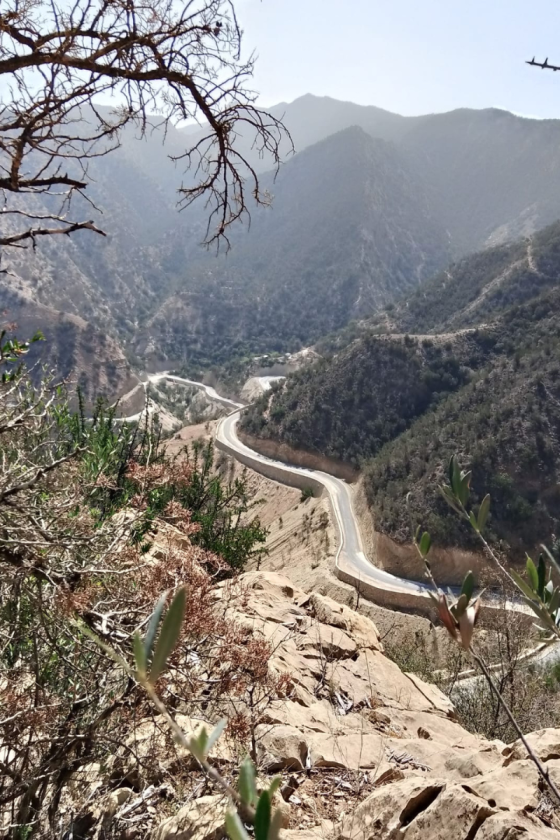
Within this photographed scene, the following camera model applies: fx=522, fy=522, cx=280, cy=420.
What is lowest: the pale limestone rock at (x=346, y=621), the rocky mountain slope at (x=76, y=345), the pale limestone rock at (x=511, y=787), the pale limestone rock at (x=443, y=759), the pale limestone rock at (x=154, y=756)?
the pale limestone rock at (x=346, y=621)

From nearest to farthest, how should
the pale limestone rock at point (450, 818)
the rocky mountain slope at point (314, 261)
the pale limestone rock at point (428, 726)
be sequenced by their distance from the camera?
the pale limestone rock at point (450, 818), the pale limestone rock at point (428, 726), the rocky mountain slope at point (314, 261)

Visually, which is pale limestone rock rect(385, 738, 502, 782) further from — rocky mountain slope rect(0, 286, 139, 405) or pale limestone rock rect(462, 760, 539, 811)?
rocky mountain slope rect(0, 286, 139, 405)

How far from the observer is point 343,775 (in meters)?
3.21

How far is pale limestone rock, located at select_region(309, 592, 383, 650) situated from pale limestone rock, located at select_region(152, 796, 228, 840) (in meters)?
4.16

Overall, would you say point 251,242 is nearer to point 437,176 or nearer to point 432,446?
point 437,176

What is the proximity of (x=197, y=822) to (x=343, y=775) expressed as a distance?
1.24 meters

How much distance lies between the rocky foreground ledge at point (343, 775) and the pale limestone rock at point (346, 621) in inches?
46.8

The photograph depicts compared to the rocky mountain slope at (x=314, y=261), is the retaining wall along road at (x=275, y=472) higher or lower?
lower

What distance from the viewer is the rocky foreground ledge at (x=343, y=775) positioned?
224cm

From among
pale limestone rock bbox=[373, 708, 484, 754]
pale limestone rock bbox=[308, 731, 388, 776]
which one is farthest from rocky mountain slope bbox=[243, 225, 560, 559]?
pale limestone rock bbox=[308, 731, 388, 776]

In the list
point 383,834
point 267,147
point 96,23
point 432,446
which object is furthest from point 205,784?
point 432,446

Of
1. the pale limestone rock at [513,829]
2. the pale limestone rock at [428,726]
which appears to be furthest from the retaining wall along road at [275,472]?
the pale limestone rock at [513,829]

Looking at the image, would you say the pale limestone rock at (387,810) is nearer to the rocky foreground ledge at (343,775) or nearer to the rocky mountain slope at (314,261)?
the rocky foreground ledge at (343,775)

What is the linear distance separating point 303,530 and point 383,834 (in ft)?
88.4
